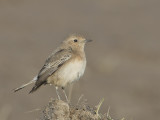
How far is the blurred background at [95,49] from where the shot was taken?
61.0ft

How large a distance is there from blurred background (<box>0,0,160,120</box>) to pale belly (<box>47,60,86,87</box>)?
2.81 metres

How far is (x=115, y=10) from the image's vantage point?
1187 inches

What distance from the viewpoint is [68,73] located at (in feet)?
38.6

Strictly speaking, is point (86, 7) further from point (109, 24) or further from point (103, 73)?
point (103, 73)

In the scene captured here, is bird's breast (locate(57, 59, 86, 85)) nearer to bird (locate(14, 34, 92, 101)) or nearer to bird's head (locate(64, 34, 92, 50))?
bird (locate(14, 34, 92, 101))

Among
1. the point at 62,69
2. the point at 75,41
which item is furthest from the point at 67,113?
the point at 75,41

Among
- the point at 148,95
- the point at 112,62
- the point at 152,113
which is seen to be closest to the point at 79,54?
the point at 152,113

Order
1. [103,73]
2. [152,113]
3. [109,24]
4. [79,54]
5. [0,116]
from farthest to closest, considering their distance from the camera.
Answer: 1. [109,24]
2. [103,73]
3. [152,113]
4. [79,54]
5. [0,116]

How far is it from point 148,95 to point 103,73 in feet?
6.77

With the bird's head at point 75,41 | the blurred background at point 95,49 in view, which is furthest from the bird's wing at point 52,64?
the blurred background at point 95,49

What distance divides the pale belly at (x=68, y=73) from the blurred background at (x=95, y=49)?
9.21 feet

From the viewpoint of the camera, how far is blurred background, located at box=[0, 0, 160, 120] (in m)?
18.6

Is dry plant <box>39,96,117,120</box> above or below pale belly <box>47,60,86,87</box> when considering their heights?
above

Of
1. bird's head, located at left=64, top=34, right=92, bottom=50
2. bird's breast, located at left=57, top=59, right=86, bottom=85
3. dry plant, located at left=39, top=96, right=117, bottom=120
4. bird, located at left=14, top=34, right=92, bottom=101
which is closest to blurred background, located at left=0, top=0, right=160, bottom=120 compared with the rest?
bird's head, located at left=64, top=34, right=92, bottom=50
